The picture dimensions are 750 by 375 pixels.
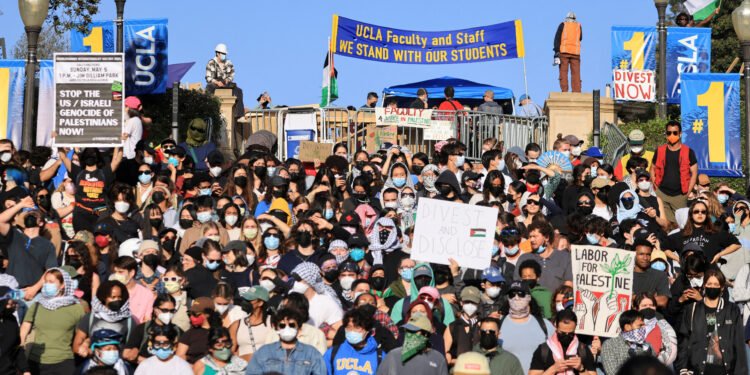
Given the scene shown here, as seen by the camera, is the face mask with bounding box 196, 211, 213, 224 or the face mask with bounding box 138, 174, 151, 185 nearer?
the face mask with bounding box 196, 211, 213, 224

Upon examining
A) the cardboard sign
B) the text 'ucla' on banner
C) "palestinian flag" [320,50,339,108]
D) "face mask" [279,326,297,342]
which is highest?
the text 'ucla' on banner

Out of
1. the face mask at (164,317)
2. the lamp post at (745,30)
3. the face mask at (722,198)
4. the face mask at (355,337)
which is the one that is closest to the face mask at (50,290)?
the face mask at (164,317)

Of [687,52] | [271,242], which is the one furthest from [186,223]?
[687,52]

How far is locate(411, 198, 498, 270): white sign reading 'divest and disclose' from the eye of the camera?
1672 cm

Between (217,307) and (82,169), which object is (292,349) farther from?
(82,169)

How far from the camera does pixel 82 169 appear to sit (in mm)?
20688

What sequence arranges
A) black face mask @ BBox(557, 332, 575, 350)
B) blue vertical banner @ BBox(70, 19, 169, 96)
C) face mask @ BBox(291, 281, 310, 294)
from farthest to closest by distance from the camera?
1. blue vertical banner @ BBox(70, 19, 169, 96)
2. face mask @ BBox(291, 281, 310, 294)
3. black face mask @ BBox(557, 332, 575, 350)

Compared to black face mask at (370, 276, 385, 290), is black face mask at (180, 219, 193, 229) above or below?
above

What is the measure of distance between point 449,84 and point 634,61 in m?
4.12

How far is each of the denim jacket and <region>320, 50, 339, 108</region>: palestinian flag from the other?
15.6 metres

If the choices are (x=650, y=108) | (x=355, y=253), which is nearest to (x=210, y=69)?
(x=650, y=108)

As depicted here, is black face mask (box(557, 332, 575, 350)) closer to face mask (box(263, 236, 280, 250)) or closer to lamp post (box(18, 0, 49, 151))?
face mask (box(263, 236, 280, 250))

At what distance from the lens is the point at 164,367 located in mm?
13477

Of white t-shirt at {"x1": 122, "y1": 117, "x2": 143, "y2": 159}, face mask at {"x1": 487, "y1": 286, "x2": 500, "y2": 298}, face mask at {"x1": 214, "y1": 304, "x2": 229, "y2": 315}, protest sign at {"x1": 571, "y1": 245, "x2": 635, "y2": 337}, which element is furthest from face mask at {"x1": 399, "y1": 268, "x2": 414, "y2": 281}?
white t-shirt at {"x1": 122, "y1": 117, "x2": 143, "y2": 159}
